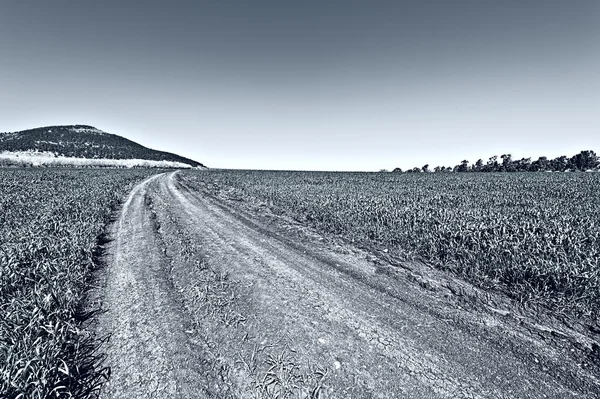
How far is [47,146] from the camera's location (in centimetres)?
12688

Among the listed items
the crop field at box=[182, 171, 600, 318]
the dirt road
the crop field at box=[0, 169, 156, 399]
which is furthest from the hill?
the crop field at box=[182, 171, 600, 318]

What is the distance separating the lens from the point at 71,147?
442ft

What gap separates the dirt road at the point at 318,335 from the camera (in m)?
3.48

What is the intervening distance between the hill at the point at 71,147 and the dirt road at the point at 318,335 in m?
133

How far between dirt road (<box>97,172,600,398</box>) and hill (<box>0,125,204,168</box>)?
133m

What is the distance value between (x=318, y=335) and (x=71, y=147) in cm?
17985

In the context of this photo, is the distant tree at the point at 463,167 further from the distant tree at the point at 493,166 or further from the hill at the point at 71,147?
the hill at the point at 71,147

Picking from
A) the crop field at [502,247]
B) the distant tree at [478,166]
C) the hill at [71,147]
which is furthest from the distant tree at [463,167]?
the hill at [71,147]

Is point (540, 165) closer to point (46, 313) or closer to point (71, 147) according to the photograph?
point (46, 313)

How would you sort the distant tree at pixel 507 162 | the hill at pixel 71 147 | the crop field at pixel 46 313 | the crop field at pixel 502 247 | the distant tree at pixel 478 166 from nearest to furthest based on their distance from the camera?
the crop field at pixel 46 313
the crop field at pixel 502 247
the hill at pixel 71 147
the distant tree at pixel 507 162
the distant tree at pixel 478 166

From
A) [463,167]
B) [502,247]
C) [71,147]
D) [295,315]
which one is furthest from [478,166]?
[71,147]

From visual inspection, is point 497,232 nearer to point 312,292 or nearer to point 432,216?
point 432,216

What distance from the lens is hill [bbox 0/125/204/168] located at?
113562mm

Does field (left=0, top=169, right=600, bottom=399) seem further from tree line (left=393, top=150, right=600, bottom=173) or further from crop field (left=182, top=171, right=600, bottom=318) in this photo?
tree line (left=393, top=150, right=600, bottom=173)
